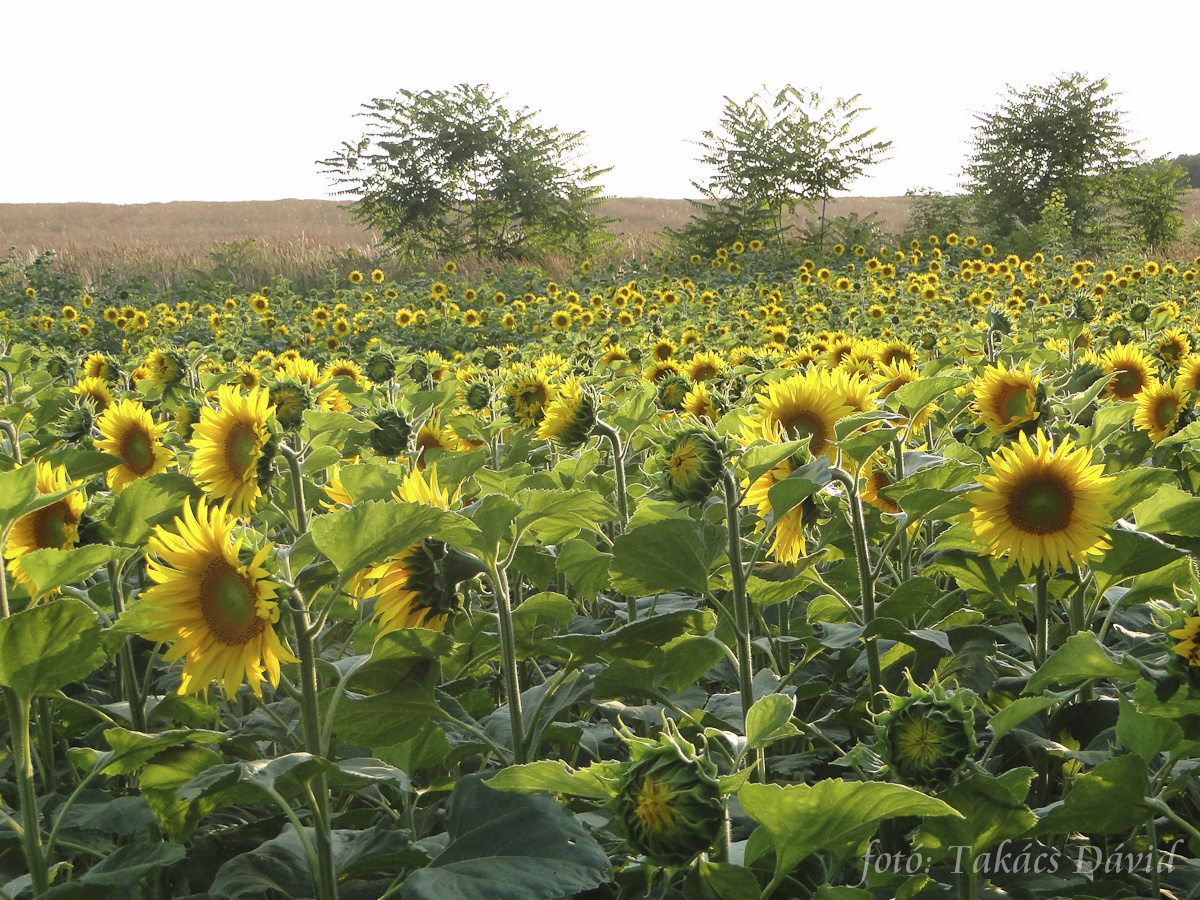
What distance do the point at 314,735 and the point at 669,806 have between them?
0.45 m

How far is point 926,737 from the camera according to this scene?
0.93m

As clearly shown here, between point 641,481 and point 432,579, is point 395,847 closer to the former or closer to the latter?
point 432,579

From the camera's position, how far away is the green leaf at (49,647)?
3.27 feet

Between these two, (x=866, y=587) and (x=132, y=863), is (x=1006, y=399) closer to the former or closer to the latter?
(x=866, y=587)

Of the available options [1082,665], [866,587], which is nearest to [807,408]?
[866,587]

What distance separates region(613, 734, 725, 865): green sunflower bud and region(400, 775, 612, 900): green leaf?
7cm

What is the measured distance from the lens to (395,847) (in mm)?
1090

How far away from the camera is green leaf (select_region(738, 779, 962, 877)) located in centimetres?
77

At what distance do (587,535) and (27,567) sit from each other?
1.12 metres

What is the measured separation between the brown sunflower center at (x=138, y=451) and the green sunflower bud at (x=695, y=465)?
1341 millimetres

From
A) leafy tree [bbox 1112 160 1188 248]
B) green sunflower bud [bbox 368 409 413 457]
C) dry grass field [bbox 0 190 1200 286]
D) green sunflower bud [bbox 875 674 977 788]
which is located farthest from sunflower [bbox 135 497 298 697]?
leafy tree [bbox 1112 160 1188 248]

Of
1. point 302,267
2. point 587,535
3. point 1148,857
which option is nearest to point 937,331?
point 587,535

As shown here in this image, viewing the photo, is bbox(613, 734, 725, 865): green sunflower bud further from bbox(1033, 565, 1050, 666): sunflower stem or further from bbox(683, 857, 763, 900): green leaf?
bbox(1033, 565, 1050, 666): sunflower stem

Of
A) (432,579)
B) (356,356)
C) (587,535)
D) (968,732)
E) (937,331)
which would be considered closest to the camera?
(968,732)
